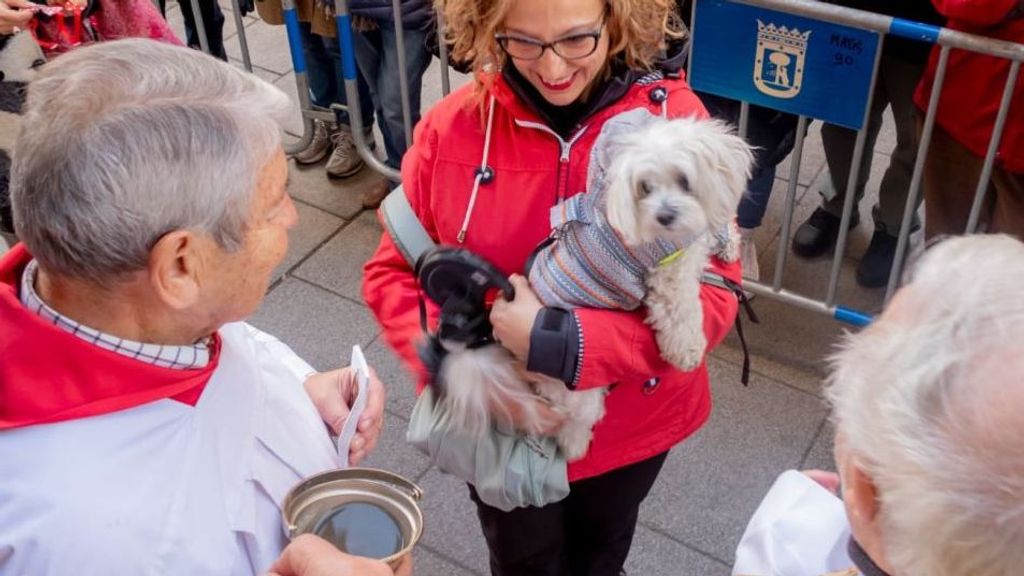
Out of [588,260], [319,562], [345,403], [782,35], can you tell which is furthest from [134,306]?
[782,35]

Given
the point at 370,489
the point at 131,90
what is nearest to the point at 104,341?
the point at 131,90

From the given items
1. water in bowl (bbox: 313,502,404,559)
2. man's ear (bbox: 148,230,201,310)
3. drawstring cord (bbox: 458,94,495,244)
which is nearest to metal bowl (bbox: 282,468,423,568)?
water in bowl (bbox: 313,502,404,559)

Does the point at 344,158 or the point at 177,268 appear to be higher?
the point at 177,268

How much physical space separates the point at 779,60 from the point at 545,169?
5.03ft

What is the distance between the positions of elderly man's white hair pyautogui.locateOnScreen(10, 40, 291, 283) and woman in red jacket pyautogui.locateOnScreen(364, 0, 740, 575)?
→ 70 centimetres

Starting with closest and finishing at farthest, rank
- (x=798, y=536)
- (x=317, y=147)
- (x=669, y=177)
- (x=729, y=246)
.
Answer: (x=798, y=536)
(x=669, y=177)
(x=729, y=246)
(x=317, y=147)

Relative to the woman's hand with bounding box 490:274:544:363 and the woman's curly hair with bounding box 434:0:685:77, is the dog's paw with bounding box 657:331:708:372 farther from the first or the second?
the woman's curly hair with bounding box 434:0:685:77

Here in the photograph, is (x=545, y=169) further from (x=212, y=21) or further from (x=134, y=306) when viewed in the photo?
(x=212, y=21)

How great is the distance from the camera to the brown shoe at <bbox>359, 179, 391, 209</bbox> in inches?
189

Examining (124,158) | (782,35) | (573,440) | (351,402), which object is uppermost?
(124,158)

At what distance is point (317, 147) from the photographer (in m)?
5.11

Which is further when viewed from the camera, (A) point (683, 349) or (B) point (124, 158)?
(A) point (683, 349)

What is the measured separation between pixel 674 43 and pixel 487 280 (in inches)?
28.2

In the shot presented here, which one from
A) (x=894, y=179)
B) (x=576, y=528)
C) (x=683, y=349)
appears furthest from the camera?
(x=894, y=179)
